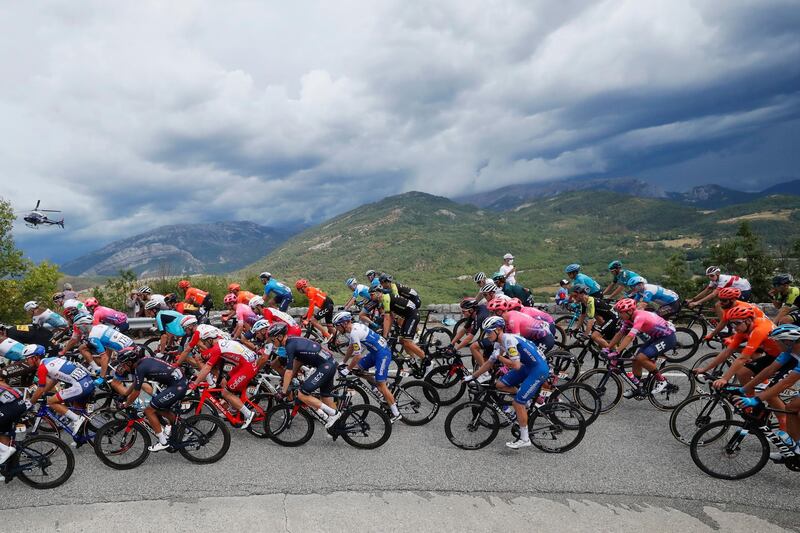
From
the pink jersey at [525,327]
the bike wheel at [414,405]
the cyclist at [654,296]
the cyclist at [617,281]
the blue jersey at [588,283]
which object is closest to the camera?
the bike wheel at [414,405]

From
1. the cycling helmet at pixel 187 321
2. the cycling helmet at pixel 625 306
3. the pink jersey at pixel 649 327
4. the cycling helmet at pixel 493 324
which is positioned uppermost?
the cycling helmet at pixel 187 321

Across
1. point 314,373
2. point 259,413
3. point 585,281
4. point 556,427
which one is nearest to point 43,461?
point 259,413

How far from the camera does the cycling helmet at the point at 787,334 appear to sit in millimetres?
5477

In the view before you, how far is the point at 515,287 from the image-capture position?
11.9 metres

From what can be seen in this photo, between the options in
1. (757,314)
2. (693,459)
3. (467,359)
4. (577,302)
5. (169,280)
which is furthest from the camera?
(169,280)

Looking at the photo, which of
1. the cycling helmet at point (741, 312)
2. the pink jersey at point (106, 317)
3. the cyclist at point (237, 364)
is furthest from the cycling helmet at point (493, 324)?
the pink jersey at point (106, 317)

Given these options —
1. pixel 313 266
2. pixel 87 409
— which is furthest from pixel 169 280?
pixel 313 266

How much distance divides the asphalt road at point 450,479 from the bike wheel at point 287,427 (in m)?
0.14

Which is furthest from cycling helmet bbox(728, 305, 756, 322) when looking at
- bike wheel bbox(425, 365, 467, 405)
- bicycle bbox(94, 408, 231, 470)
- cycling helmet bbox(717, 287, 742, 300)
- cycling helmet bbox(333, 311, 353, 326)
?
bicycle bbox(94, 408, 231, 470)

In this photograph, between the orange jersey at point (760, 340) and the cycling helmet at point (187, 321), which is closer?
the orange jersey at point (760, 340)

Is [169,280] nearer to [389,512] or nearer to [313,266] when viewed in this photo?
[389,512]

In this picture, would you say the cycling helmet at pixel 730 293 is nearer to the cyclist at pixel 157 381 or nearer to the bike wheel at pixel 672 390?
the bike wheel at pixel 672 390

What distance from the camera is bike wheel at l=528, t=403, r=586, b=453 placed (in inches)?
265

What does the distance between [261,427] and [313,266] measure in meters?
110
